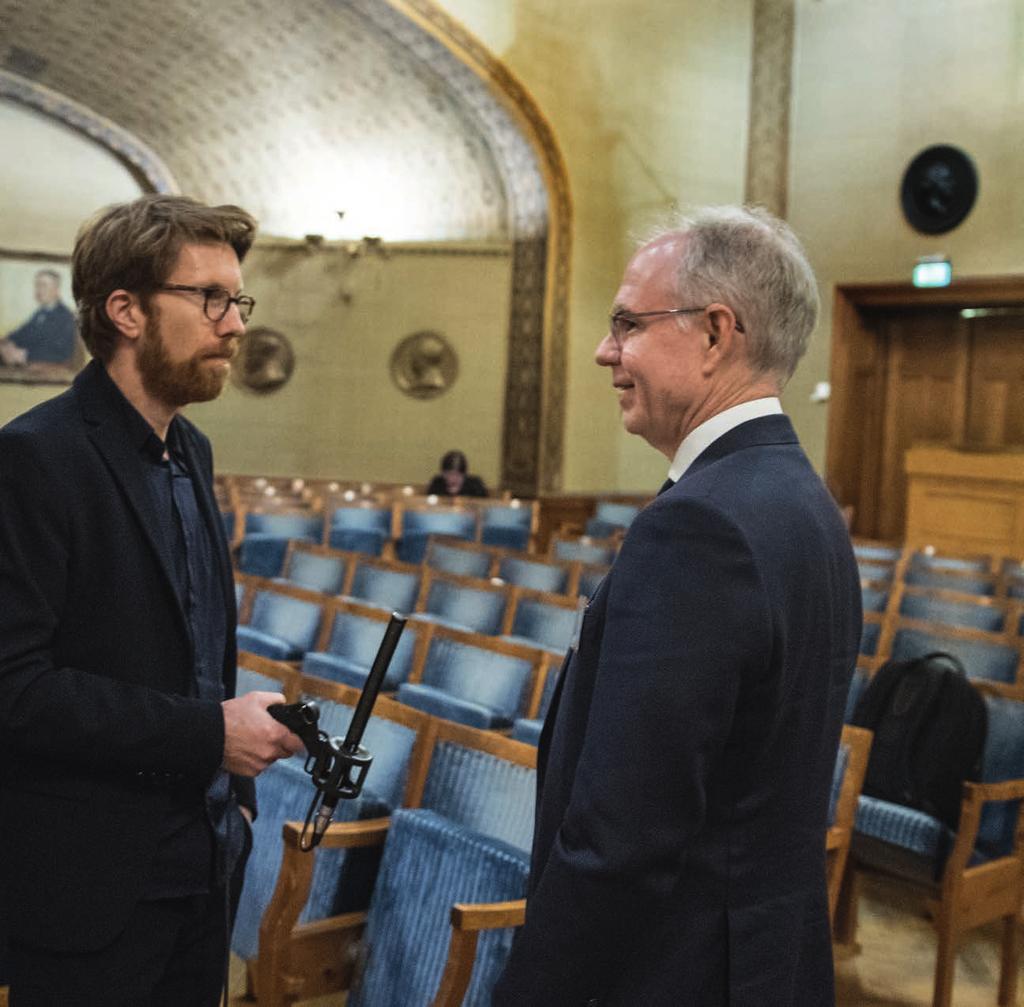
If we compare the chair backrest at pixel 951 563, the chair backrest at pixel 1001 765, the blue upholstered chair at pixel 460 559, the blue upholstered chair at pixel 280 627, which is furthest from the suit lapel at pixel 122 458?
the chair backrest at pixel 951 563

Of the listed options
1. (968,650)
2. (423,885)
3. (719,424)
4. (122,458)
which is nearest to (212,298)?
(122,458)

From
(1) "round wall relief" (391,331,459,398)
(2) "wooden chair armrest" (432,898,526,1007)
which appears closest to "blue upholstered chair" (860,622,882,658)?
(2) "wooden chair armrest" (432,898,526,1007)

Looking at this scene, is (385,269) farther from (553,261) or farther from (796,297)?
(796,297)

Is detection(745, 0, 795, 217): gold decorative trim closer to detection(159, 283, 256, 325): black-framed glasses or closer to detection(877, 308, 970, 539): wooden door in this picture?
detection(877, 308, 970, 539): wooden door

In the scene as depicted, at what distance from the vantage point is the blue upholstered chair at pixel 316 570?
5648 mm

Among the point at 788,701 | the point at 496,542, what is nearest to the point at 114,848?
the point at 788,701

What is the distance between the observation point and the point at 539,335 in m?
12.3

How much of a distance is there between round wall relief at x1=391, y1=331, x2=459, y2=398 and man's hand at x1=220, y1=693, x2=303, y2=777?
11.3m

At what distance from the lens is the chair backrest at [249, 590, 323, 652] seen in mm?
4504

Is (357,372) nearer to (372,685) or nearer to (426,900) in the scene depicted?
(426,900)

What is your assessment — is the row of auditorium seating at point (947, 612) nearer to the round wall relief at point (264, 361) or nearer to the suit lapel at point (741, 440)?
the suit lapel at point (741, 440)

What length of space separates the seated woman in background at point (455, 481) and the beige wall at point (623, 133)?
1132 millimetres

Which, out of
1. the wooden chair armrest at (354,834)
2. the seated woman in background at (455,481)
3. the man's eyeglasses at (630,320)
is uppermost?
the man's eyeglasses at (630,320)

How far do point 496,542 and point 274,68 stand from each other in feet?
20.0
